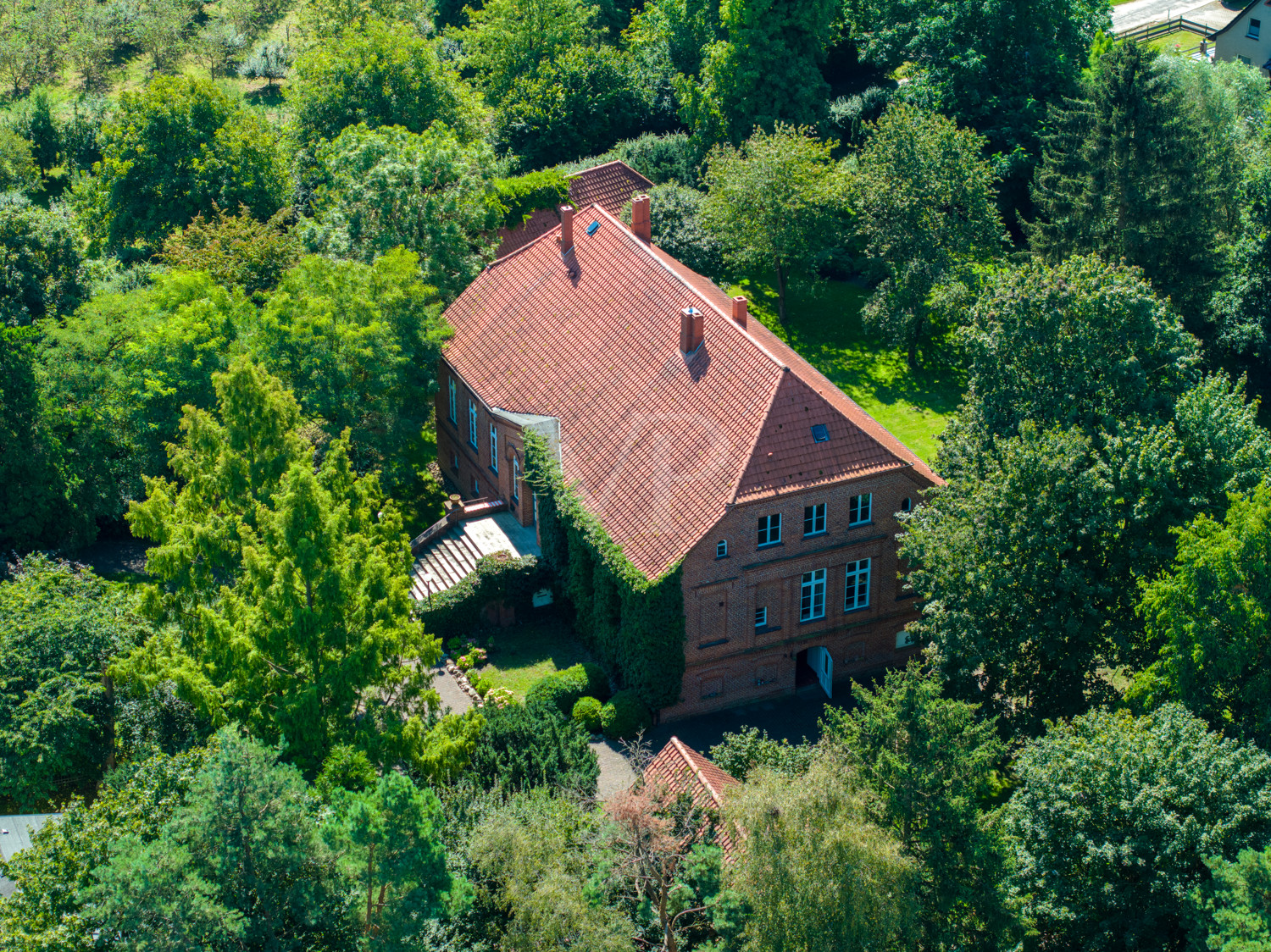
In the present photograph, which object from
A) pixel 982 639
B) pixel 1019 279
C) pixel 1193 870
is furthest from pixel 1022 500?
pixel 1193 870

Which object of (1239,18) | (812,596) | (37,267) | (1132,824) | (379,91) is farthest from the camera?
(1239,18)

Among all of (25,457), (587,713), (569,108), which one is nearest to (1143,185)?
(587,713)

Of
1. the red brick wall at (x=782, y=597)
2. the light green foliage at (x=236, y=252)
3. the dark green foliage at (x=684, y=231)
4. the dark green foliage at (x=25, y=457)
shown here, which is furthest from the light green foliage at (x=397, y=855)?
the dark green foliage at (x=684, y=231)

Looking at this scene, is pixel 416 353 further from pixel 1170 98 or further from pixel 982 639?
pixel 1170 98

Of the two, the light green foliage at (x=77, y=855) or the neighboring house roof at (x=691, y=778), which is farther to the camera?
the neighboring house roof at (x=691, y=778)

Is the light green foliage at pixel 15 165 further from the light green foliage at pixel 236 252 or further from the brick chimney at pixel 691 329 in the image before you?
the brick chimney at pixel 691 329

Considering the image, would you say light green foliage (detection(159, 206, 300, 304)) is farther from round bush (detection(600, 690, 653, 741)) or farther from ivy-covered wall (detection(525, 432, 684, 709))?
round bush (detection(600, 690, 653, 741))

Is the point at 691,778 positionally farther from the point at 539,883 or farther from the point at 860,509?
the point at 860,509
